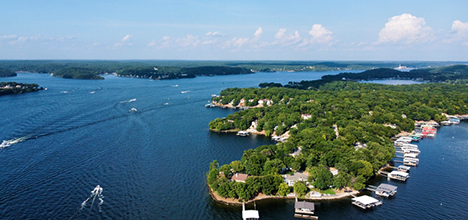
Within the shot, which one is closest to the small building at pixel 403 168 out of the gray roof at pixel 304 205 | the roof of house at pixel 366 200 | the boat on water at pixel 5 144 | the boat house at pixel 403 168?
the boat house at pixel 403 168

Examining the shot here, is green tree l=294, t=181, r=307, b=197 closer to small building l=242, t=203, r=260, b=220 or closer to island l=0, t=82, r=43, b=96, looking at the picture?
small building l=242, t=203, r=260, b=220

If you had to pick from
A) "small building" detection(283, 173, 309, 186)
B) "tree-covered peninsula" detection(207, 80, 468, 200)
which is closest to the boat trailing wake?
"tree-covered peninsula" detection(207, 80, 468, 200)

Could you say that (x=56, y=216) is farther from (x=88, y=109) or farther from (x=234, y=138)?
(x=88, y=109)

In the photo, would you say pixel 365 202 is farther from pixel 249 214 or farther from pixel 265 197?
pixel 249 214

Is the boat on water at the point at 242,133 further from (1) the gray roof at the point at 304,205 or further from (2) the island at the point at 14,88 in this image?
(2) the island at the point at 14,88

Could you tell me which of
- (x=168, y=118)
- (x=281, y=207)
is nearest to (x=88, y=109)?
(x=168, y=118)

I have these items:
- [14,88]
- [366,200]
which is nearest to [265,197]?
[366,200]
